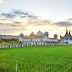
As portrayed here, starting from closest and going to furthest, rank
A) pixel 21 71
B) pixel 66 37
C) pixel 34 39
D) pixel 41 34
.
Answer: pixel 21 71
pixel 66 37
pixel 34 39
pixel 41 34

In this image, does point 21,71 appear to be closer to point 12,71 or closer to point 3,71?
point 12,71

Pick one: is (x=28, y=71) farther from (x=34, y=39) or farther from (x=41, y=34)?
(x=41, y=34)

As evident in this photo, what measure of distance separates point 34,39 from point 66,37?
15318 millimetres

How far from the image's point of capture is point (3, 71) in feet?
12.6

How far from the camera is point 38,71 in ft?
12.3

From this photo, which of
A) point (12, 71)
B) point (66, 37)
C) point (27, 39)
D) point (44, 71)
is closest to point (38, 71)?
point (44, 71)

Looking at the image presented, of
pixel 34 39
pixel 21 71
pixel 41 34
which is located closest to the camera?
→ pixel 21 71

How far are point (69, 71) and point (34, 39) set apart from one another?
4802 cm

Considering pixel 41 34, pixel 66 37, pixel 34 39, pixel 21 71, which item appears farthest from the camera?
pixel 41 34

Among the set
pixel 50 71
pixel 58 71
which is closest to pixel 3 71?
pixel 50 71

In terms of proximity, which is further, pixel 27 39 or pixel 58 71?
pixel 27 39

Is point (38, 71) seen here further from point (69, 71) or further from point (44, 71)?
point (69, 71)

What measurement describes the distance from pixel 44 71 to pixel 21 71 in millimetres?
826

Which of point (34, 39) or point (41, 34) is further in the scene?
point (41, 34)
